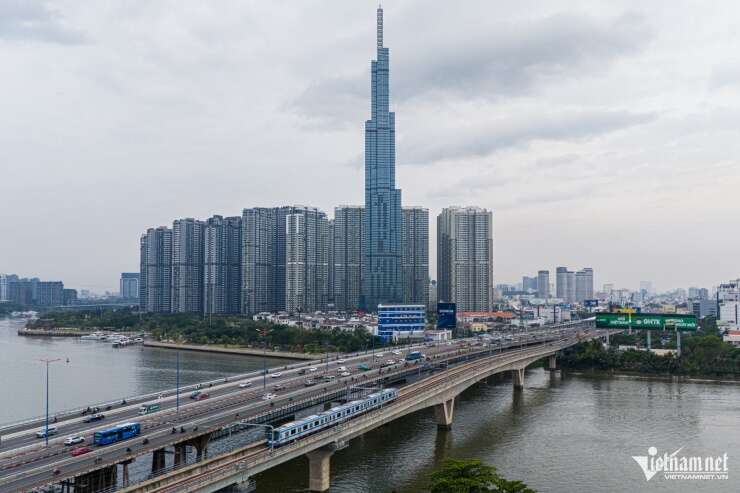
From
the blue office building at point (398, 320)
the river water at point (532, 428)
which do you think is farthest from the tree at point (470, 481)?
the blue office building at point (398, 320)

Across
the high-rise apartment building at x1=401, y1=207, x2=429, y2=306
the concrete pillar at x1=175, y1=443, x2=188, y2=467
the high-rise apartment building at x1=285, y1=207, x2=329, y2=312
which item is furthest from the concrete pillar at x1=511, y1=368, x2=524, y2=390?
the high-rise apartment building at x1=401, y1=207, x2=429, y2=306

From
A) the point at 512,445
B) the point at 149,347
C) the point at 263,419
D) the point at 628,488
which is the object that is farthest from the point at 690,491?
the point at 149,347

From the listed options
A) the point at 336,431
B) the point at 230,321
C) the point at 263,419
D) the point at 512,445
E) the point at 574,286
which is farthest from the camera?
the point at 574,286

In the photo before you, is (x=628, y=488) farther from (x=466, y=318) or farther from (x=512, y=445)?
(x=466, y=318)

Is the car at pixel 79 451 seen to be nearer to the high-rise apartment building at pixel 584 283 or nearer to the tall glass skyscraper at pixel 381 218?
the tall glass skyscraper at pixel 381 218

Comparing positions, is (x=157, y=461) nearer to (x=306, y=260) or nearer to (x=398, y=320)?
(x=398, y=320)

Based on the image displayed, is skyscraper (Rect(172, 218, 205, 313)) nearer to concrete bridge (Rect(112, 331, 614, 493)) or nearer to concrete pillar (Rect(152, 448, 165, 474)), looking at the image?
concrete bridge (Rect(112, 331, 614, 493))

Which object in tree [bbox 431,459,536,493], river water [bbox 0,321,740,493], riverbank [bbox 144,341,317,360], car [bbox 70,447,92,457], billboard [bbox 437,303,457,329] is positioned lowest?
riverbank [bbox 144,341,317,360]

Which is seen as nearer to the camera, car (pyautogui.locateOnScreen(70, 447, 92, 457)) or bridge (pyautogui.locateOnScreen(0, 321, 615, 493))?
bridge (pyautogui.locateOnScreen(0, 321, 615, 493))
